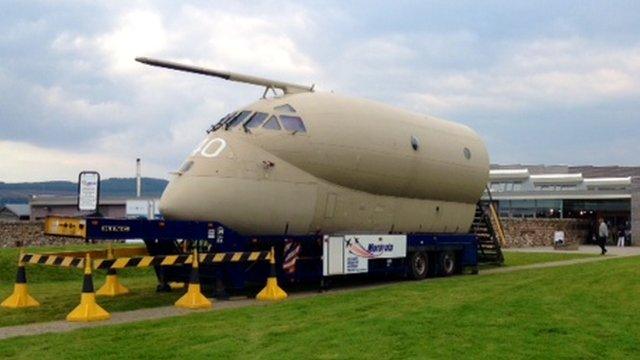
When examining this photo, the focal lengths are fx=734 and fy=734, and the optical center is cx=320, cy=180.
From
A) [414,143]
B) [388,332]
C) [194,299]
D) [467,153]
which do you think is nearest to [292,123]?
[414,143]

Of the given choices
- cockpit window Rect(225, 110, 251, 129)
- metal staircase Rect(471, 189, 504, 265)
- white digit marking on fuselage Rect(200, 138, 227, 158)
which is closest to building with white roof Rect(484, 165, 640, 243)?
metal staircase Rect(471, 189, 504, 265)

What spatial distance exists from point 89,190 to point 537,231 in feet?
117

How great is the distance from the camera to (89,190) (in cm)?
1670

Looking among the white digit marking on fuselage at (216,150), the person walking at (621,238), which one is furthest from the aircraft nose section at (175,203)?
the person walking at (621,238)

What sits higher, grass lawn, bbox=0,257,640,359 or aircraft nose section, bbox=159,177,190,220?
aircraft nose section, bbox=159,177,190,220

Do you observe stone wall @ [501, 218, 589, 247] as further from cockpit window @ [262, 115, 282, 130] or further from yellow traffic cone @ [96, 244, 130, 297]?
yellow traffic cone @ [96, 244, 130, 297]

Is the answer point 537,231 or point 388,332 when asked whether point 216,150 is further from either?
point 537,231

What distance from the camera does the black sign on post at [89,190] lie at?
54.6 feet

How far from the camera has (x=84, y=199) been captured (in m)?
16.8

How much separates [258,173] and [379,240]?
155 inches

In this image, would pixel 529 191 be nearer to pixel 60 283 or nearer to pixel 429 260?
pixel 429 260

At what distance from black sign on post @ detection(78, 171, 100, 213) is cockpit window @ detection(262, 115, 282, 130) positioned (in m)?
4.00

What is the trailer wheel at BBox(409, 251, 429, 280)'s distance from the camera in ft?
66.2

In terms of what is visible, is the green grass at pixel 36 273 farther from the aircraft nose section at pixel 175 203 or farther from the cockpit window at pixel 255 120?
the cockpit window at pixel 255 120
